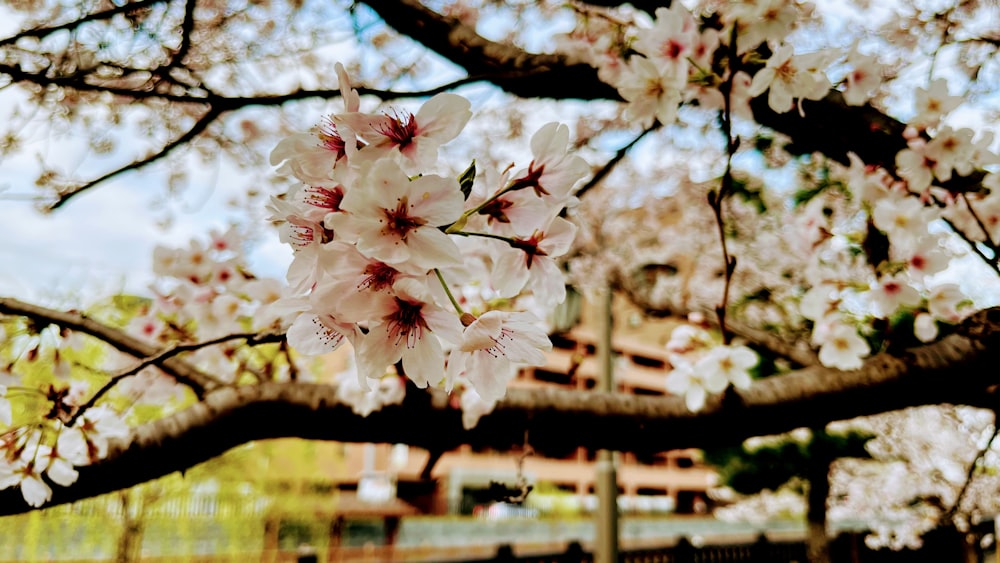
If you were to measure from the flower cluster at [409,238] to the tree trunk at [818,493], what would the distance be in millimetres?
7203

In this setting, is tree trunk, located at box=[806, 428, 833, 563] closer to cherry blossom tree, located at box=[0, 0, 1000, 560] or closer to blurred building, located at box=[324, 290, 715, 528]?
cherry blossom tree, located at box=[0, 0, 1000, 560]

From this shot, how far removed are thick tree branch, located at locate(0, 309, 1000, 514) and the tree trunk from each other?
5.69m

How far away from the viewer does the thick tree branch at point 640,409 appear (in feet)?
5.41

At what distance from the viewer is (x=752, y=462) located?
7.40 meters

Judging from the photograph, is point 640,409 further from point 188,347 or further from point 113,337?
point 113,337

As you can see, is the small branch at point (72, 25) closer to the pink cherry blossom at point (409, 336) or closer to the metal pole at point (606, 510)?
the pink cherry blossom at point (409, 336)

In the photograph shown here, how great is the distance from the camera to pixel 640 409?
5.89ft

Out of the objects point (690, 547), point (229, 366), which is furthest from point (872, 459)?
point (229, 366)

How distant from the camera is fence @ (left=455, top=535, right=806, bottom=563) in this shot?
6.41 meters

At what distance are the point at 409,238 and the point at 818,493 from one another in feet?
25.8

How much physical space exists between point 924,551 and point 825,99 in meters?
11.0

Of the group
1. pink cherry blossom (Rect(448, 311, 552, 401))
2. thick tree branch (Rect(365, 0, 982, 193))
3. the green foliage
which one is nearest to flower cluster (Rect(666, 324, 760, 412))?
thick tree branch (Rect(365, 0, 982, 193))

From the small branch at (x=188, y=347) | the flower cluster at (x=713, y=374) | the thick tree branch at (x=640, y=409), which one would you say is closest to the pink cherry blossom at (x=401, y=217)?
the small branch at (x=188, y=347)

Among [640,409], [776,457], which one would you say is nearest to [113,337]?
[640,409]
